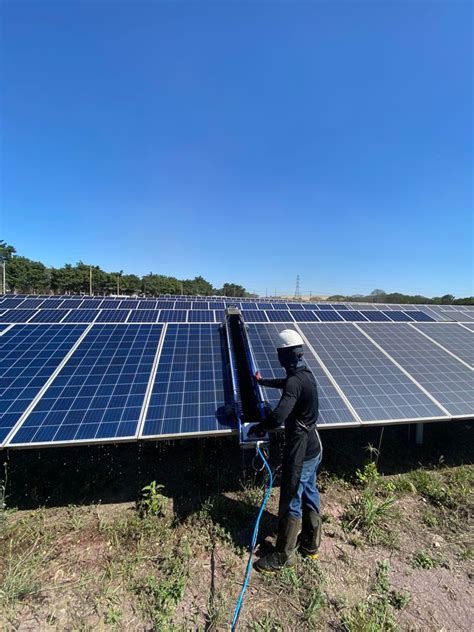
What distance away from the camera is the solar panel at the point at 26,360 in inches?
175

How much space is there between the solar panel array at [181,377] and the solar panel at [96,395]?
0.02 meters

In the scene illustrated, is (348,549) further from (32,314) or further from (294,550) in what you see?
(32,314)

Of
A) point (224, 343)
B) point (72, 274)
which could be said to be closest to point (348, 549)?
point (224, 343)

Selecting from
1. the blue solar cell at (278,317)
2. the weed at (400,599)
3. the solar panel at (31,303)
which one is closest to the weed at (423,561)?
the weed at (400,599)

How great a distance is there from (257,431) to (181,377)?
6.38ft

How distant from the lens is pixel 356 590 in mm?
3402

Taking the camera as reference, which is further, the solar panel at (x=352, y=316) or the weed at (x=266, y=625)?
the solar panel at (x=352, y=316)

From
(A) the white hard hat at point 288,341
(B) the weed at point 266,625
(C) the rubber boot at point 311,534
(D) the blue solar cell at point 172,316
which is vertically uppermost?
(A) the white hard hat at point 288,341

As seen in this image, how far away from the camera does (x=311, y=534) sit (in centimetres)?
379

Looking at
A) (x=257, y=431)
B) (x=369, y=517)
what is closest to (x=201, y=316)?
(x=257, y=431)

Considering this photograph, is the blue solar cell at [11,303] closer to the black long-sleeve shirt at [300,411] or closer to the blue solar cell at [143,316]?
the blue solar cell at [143,316]

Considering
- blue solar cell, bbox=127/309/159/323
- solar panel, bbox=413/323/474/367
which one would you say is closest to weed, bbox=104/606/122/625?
solar panel, bbox=413/323/474/367

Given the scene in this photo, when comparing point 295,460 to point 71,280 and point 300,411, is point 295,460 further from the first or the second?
point 71,280

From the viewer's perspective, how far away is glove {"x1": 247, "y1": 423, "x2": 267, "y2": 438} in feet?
12.5
